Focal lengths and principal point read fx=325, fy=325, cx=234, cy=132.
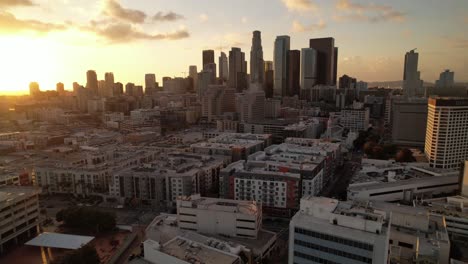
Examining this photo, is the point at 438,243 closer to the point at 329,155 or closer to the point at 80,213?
the point at 329,155

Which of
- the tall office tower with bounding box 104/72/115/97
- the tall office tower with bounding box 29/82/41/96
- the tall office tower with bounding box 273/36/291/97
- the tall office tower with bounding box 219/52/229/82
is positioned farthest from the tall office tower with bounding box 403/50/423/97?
the tall office tower with bounding box 29/82/41/96

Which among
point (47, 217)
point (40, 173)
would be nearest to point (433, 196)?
point (47, 217)

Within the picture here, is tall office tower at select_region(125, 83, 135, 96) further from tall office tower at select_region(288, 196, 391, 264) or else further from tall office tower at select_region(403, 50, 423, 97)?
tall office tower at select_region(288, 196, 391, 264)

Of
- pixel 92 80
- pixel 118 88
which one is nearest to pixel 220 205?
pixel 92 80

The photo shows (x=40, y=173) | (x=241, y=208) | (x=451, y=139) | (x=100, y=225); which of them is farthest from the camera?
(x=451, y=139)

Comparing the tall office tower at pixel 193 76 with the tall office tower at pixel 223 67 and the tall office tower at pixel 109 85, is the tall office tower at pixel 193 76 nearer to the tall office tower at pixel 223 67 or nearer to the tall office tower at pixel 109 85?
the tall office tower at pixel 223 67

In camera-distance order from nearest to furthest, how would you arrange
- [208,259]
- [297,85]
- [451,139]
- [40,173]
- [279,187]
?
[208,259]
[279,187]
[40,173]
[451,139]
[297,85]
